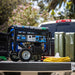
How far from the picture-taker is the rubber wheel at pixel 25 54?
428 cm

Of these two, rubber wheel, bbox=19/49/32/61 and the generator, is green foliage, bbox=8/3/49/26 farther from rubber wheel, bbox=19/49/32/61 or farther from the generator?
rubber wheel, bbox=19/49/32/61

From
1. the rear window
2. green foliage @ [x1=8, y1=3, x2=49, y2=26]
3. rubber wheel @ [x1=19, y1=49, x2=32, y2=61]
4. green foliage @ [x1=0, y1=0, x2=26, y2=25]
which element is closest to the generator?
rubber wheel @ [x1=19, y1=49, x2=32, y2=61]

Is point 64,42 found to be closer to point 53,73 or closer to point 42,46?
point 42,46

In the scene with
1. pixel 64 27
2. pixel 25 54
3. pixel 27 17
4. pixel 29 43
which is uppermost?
pixel 27 17

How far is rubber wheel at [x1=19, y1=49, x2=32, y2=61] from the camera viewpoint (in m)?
4.28

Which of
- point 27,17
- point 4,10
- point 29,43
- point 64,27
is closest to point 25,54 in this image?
point 29,43

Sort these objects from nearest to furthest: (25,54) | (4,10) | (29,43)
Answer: (25,54) < (29,43) < (4,10)

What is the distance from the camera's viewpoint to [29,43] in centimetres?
457

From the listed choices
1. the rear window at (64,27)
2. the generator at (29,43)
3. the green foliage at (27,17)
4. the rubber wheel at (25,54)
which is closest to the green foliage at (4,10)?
the green foliage at (27,17)

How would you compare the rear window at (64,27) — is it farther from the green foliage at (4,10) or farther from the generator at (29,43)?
the green foliage at (4,10)

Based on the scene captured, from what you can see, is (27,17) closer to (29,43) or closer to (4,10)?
(4,10)

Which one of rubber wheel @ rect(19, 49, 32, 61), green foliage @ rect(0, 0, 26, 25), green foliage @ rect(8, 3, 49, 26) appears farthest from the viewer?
green foliage @ rect(0, 0, 26, 25)

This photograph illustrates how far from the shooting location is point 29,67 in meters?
3.68

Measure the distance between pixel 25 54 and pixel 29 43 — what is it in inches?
Answer: 12.9
